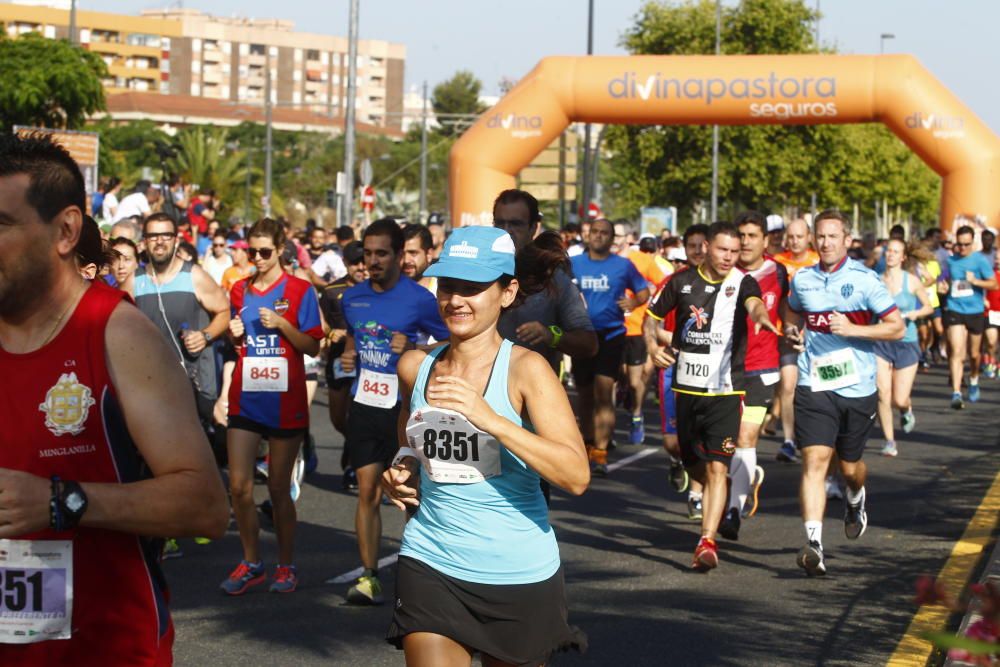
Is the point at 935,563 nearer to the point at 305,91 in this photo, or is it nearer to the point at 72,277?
the point at 72,277

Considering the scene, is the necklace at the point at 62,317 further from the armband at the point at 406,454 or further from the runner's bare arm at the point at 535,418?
the armband at the point at 406,454

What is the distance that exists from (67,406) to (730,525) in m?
6.65

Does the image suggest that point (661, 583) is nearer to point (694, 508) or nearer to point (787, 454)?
point (694, 508)

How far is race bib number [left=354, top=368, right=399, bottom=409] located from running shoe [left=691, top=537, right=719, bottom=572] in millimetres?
1912

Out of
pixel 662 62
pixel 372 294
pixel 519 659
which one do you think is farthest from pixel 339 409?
pixel 662 62

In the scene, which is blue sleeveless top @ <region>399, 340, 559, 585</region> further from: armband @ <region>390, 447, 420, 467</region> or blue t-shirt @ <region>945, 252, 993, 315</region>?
blue t-shirt @ <region>945, 252, 993, 315</region>

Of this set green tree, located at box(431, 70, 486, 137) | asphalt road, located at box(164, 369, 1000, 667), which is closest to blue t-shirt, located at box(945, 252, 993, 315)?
asphalt road, located at box(164, 369, 1000, 667)

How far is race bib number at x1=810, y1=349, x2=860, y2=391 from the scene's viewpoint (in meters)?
8.52

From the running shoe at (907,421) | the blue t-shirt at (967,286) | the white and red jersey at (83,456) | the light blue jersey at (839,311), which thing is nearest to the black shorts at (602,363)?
the running shoe at (907,421)

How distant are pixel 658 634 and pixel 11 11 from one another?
467 feet

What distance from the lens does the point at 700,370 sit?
8.81 metres

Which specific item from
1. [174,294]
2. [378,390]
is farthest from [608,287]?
[378,390]

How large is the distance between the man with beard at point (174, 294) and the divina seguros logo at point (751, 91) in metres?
16.5

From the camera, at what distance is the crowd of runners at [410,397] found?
9.30 feet
